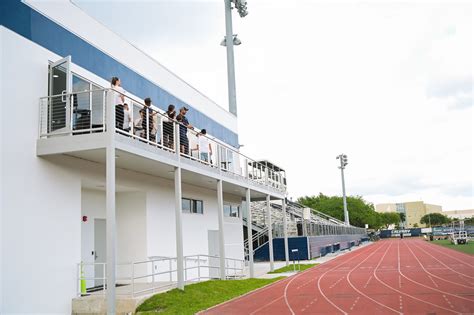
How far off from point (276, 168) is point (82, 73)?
18.9m

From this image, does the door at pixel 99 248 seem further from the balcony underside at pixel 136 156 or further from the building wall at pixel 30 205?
the building wall at pixel 30 205

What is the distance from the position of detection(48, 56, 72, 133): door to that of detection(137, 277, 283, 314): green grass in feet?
16.9

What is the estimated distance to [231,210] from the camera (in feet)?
86.3

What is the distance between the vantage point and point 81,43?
14320mm

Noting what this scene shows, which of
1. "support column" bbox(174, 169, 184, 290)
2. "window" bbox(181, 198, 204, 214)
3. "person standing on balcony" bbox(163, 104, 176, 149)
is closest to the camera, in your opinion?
"support column" bbox(174, 169, 184, 290)

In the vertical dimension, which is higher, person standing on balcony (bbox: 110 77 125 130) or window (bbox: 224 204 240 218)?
person standing on balcony (bbox: 110 77 125 130)

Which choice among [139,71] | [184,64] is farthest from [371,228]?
[139,71]

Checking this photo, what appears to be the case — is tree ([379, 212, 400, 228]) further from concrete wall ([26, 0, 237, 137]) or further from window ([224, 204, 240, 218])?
concrete wall ([26, 0, 237, 137])

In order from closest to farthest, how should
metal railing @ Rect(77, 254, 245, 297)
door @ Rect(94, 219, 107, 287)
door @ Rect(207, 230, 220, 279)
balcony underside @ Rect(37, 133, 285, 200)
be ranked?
balcony underside @ Rect(37, 133, 285, 200), metal railing @ Rect(77, 254, 245, 297), door @ Rect(94, 219, 107, 287), door @ Rect(207, 230, 220, 279)

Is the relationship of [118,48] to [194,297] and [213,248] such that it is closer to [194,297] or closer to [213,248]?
[194,297]

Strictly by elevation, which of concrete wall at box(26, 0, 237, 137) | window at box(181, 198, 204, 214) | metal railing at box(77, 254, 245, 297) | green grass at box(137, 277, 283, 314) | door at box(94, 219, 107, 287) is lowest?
green grass at box(137, 277, 283, 314)

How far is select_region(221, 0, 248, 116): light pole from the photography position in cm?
3127

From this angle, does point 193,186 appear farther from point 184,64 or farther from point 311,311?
point 311,311

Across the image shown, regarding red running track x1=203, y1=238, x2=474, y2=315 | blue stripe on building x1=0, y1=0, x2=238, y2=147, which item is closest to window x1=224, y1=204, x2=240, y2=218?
red running track x1=203, y1=238, x2=474, y2=315
